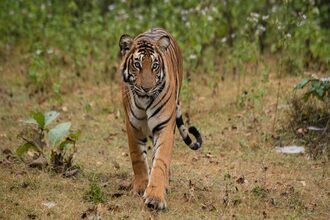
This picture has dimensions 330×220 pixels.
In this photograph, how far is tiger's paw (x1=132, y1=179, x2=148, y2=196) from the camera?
5.78m

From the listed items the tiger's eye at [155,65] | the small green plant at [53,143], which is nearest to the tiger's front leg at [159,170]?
the tiger's eye at [155,65]

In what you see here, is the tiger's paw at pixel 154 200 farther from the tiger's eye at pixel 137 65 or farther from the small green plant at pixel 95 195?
the tiger's eye at pixel 137 65

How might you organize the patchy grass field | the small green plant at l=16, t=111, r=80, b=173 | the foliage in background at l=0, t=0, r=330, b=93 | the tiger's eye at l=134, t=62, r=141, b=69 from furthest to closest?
the foliage in background at l=0, t=0, r=330, b=93, the small green plant at l=16, t=111, r=80, b=173, the tiger's eye at l=134, t=62, r=141, b=69, the patchy grass field

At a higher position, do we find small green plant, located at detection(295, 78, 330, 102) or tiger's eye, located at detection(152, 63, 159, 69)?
tiger's eye, located at detection(152, 63, 159, 69)

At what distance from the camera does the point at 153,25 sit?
10742mm

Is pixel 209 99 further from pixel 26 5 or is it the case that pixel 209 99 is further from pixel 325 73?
pixel 26 5

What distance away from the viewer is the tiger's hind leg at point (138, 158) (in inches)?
228

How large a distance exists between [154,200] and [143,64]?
1088 mm

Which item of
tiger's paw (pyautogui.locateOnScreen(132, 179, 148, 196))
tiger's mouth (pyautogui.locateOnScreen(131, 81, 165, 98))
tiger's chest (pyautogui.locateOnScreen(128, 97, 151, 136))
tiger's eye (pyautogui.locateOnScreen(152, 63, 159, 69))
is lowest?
tiger's paw (pyautogui.locateOnScreen(132, 179, 148, 196))

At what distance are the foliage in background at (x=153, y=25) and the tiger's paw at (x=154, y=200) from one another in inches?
156

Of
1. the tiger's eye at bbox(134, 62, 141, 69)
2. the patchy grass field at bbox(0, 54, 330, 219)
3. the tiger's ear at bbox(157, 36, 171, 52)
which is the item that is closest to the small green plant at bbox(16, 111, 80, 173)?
the patchy grass field at bbox(0, 54, 330, 219)

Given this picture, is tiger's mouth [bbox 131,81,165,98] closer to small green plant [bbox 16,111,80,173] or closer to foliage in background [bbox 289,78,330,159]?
small green plant [bbox 16,111,80,173]

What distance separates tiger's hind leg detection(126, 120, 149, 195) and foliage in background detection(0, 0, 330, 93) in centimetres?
338

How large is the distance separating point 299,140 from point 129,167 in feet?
6.42
